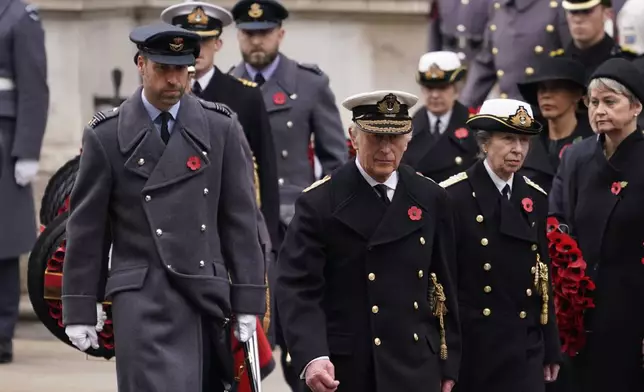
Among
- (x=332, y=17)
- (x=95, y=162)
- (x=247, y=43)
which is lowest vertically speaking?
(x=332, y=17)

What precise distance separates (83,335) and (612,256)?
8.81ft

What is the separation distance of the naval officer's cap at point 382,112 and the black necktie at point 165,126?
717mm

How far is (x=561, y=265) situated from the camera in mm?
9992

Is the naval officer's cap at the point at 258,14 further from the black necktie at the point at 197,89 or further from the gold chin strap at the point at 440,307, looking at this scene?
the gold chin strap at the point at 440,307

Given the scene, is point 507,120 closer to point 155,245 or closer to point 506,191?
point 506,191

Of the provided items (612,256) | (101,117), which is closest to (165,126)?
(101,117)

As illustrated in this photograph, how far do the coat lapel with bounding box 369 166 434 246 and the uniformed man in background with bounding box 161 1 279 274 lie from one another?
2.54 metres

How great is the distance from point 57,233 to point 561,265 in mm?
2280

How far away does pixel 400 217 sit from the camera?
856cm

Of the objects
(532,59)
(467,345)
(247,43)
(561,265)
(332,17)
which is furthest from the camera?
(332,17)

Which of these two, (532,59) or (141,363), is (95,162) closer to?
(141,363)

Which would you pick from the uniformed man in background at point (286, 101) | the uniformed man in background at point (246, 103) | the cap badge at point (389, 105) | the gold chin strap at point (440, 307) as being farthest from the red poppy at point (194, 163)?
the uniformed man in background at point (286, 101)

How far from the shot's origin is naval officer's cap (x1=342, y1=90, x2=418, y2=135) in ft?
28.2

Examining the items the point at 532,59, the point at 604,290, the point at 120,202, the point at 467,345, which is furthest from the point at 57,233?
the point at 532,59
